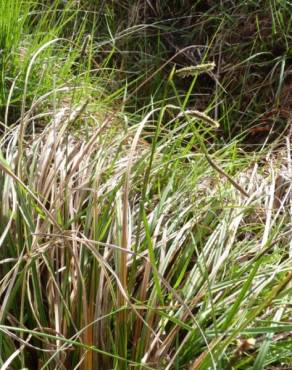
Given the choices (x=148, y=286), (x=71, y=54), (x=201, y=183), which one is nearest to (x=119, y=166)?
(x=201, y=183)

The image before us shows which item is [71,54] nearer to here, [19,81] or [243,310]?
[19,81]

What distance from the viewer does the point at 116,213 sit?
1.46 m

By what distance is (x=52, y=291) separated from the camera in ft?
4.39

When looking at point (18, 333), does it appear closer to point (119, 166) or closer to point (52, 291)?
point (52, 291)

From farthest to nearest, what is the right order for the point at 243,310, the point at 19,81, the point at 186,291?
the point at 19,81
the point at 186,291
the point at 243,310

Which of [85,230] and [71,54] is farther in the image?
[71,54]

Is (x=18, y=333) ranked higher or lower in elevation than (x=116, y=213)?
lower

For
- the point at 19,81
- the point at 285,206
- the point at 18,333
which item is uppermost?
the point at 19,81

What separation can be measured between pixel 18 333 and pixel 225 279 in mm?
449

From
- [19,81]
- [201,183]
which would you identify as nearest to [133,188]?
[201,183]

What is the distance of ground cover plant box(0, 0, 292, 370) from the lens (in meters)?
1.23

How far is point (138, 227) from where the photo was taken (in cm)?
127

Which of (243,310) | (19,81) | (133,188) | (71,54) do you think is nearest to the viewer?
(243,310)

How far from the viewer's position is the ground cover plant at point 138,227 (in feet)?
4.02
